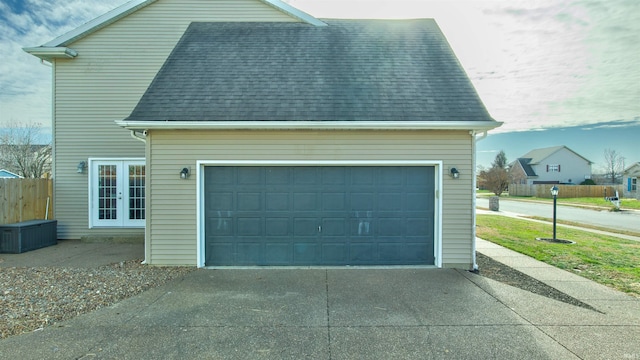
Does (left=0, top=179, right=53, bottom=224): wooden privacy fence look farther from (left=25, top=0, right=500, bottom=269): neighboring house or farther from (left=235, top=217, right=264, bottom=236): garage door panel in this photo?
(left=235, top=217, right=264, bottom=236): garage door panel

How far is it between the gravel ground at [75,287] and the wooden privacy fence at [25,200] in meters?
2.90

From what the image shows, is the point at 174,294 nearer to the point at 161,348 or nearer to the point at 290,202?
the point at 161,348

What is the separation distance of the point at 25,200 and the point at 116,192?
7.37 ft

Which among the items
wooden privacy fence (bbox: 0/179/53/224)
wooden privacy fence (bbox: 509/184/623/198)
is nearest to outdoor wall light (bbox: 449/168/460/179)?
wooden privacy fence (bbox: 0/179/53/224)

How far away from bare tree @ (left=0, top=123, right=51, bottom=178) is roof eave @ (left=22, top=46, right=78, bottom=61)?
59.9 feet

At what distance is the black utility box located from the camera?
8.02 meters

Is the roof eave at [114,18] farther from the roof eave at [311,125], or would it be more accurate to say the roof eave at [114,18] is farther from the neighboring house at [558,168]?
the neighboring house at [558,168]

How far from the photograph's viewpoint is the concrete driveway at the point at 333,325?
12.0ft

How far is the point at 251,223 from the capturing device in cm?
695

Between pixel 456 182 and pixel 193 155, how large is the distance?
5.59 metres

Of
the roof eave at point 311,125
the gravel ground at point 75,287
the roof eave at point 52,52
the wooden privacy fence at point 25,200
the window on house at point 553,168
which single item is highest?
the roof eave at point 52,52

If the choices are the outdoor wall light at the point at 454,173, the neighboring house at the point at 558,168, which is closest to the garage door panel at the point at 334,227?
the outdoor wall light at the point at 454,173

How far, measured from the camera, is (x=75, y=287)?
18.5 feet

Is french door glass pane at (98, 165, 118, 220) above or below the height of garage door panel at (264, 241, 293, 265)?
above
